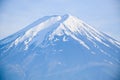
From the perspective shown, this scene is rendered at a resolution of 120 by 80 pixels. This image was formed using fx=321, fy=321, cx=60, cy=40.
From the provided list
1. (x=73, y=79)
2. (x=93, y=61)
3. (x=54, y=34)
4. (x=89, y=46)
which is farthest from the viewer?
(x=54, y=34)

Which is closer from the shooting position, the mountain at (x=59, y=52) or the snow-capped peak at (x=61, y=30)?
the mountain at (x=59, y=52)

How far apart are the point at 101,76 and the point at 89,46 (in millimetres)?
11444

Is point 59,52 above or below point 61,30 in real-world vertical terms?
below

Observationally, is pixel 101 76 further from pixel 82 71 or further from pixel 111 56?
pixel 111 56

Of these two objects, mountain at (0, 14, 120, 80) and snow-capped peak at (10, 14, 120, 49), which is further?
snow-capped peak at (10, 14, 120, 49)

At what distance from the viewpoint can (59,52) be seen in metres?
70.9

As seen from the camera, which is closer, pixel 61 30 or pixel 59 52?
pixel 59 52

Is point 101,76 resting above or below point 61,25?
below

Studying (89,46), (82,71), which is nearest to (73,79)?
(82,71)

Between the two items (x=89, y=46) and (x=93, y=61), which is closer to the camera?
(x=93, y=61)

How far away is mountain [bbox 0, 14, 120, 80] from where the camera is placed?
6150 centimetres

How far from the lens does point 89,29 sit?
73.8 meters

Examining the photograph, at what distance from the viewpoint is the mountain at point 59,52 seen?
6150cm

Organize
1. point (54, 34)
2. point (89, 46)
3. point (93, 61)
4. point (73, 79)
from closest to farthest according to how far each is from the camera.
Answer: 1. point (73, 79)
2. point (93, 61)
3. point (89, 46)
4. point (54, 34)
